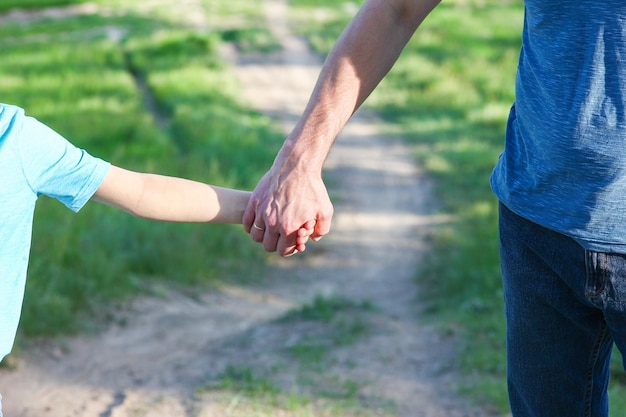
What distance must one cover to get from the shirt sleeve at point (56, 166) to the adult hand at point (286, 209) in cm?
40

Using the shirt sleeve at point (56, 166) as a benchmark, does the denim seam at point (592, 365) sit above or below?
below

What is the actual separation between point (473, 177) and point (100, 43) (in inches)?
405

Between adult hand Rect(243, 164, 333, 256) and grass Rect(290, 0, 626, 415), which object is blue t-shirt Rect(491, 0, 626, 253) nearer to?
adult hand Rect(243, 164, 333, 256)

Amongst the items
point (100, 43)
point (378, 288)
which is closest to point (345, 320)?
point (378, 288)

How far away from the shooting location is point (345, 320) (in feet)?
15.2

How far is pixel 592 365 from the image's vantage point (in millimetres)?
1930

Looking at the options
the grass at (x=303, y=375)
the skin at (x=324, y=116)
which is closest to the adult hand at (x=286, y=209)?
the skin at (x=324, y=116)

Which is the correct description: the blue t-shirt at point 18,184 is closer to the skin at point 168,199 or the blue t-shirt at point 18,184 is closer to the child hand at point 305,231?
the skin at point 168,199

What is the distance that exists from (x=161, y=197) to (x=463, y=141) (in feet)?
22.3

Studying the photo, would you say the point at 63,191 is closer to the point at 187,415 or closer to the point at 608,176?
the point at 608,176

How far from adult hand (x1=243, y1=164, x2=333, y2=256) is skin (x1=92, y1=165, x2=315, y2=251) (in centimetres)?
2

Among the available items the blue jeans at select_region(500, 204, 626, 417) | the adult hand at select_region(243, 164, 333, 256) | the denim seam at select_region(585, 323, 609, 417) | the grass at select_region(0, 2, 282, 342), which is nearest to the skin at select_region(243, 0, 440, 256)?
the adult hand at select_region(243, 164, 333, 256)

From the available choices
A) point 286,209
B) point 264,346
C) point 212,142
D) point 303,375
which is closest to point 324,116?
point 286,209

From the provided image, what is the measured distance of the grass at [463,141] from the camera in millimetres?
4297
